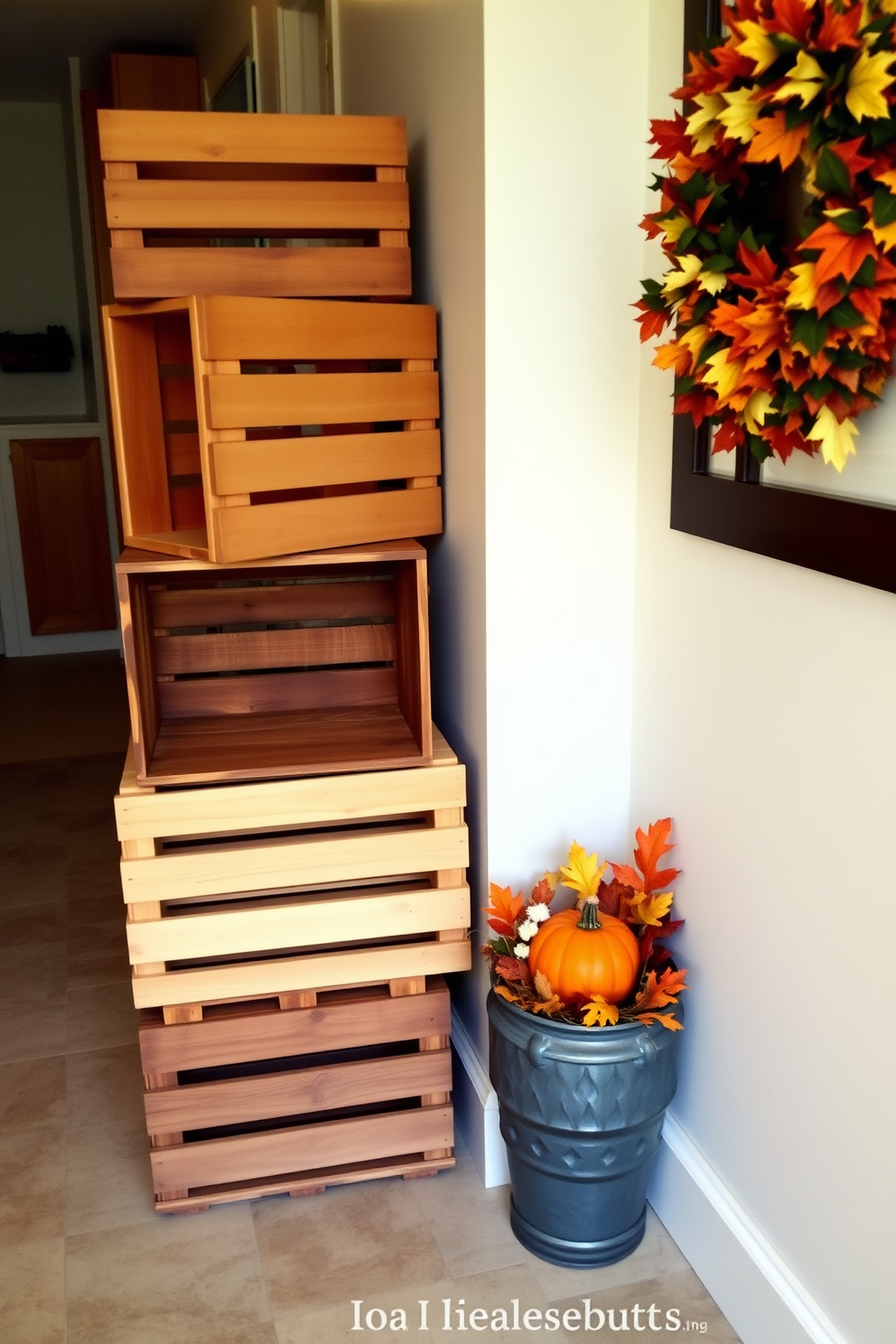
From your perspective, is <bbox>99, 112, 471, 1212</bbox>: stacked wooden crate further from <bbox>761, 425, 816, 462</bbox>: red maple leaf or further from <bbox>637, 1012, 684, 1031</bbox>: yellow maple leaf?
<bbox>761, 425, 816, 462</bbox>: red maple leaf

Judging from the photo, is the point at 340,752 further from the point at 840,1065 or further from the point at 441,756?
the point at 840,1065

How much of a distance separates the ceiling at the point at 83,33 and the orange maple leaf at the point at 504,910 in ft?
11.6

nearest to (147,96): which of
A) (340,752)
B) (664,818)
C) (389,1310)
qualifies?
(340,752)

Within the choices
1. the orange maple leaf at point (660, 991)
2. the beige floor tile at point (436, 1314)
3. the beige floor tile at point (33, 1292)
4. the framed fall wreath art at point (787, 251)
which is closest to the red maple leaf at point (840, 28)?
the framed fall wreath art at point (787, 251)

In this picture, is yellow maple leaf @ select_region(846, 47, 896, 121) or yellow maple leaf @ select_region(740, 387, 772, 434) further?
yellow maple leaf @ select_region(740, 387, 772, 434)

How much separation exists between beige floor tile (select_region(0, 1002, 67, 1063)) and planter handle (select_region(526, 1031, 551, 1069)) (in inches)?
46.7

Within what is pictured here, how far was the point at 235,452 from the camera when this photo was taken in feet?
5.73

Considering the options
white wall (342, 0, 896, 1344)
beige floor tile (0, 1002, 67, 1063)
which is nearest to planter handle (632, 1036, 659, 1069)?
white wall (342, 0, 896, 1344)

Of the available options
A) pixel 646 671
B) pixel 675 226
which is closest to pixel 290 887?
pixel 646 671

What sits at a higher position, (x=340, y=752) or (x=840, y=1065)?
(x=340, y=752)

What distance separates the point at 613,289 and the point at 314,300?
1.48 ft

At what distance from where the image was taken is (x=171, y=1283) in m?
1.76

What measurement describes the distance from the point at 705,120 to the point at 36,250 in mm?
5283

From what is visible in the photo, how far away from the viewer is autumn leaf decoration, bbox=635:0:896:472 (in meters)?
1.07
